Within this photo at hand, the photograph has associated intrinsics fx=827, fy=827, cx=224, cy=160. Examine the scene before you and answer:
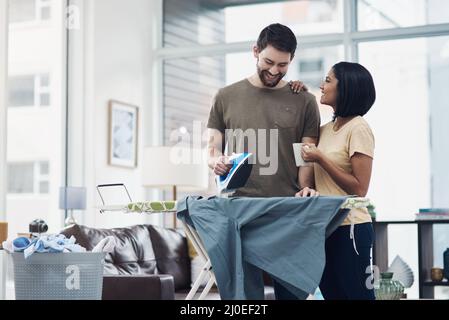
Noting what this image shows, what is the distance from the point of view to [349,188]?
2.79 m

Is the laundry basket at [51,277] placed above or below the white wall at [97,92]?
below

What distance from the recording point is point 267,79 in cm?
307

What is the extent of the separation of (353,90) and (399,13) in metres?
4.14

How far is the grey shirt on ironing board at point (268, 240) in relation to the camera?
2.59 meters

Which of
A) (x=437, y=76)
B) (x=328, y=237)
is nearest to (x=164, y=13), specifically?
(x=437, y=76)

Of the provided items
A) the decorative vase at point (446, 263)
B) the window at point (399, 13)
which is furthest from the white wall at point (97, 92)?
the decorative vase at point (446, 263)

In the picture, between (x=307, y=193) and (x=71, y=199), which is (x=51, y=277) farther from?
(x=71, y=199)

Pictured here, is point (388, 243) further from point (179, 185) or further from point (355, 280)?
point (355, 280)

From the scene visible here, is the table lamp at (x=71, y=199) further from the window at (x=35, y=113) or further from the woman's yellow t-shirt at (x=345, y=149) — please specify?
the woman's yellow t-shirt at (x=345, y=149)

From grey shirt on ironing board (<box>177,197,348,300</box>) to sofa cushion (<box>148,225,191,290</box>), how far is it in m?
2.92

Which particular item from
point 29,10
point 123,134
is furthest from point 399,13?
point 29,10

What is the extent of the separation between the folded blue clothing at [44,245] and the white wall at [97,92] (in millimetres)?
3206
